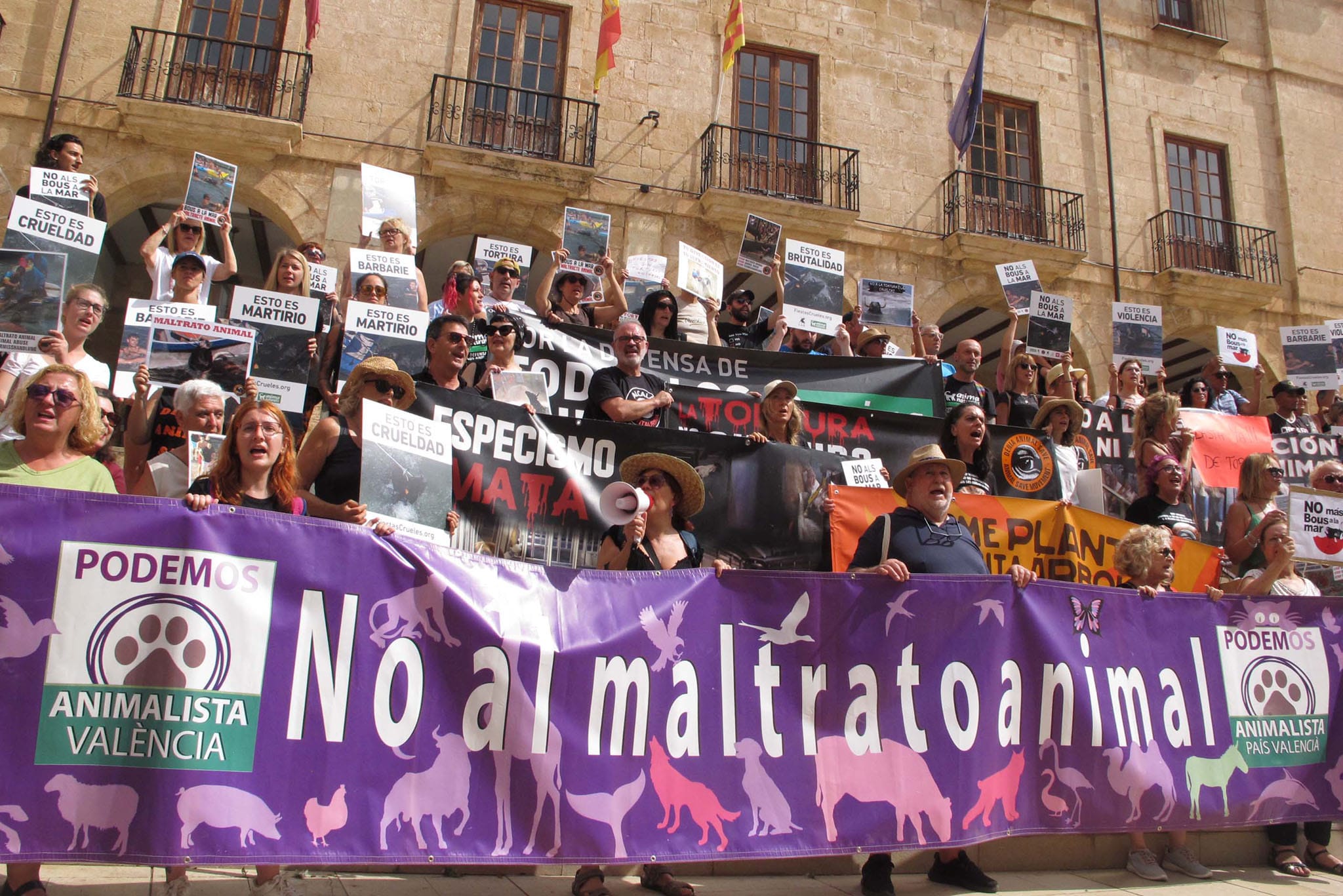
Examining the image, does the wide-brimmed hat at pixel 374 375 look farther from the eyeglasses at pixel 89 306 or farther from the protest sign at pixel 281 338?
the eyeglasses at pixel 89 306

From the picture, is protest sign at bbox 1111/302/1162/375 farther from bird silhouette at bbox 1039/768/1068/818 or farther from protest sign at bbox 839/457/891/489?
bird silhouette at bbox 1039/768/1068/818

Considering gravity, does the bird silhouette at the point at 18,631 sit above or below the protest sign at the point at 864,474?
below

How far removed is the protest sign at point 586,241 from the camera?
729cm

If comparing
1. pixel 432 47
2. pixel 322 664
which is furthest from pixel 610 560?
pixel 432 47

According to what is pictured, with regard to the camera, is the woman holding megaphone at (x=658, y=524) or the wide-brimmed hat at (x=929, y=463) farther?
the wide-brimmed hat at (x=929, y=463)

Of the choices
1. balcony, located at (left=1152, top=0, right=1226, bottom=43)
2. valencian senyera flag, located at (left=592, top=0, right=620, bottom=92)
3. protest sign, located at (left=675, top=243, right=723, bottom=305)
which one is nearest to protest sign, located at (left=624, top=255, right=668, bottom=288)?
protest sign, located at (left=675, top=243, right=723, bottom=305)

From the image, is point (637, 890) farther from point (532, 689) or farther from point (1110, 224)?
point (1110, 224)

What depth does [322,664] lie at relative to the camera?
9.39ft

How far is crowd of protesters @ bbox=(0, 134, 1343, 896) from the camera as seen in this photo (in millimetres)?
3262

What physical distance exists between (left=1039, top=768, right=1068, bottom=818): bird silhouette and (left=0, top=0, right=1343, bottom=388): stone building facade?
9.50 meters

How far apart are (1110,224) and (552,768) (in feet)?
44.8

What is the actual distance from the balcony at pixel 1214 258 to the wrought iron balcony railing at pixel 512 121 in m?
8.58

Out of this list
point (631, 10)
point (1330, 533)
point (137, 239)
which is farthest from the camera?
point (137, 239)

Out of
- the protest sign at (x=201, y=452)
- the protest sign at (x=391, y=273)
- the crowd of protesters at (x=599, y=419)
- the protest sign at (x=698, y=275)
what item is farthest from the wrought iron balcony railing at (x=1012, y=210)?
the protest sign at (x=201, y=452)
